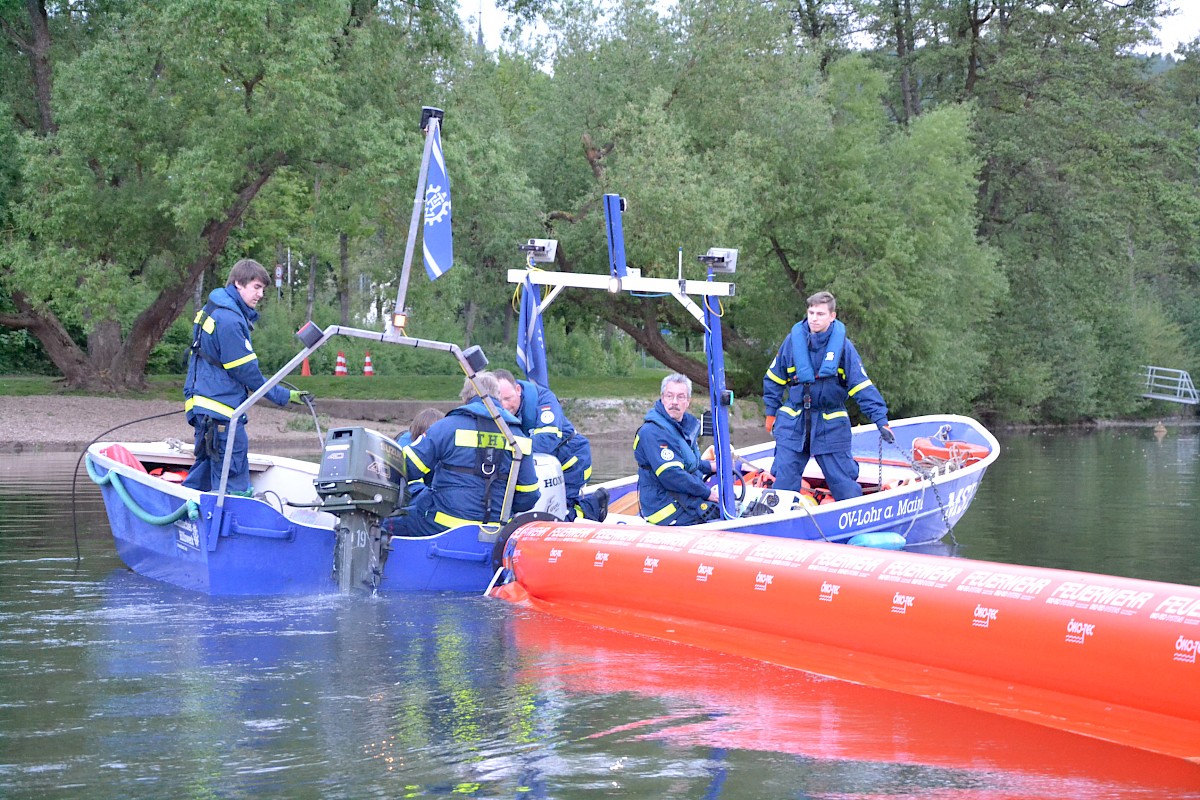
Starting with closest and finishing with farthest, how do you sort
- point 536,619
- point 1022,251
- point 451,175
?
point 536,619, point 451,175, point 1022,251

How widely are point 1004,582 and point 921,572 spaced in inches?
19.5

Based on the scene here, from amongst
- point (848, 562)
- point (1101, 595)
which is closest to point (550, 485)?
point (848, 562)

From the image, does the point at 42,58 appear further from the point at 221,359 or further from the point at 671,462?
the point at 671,462

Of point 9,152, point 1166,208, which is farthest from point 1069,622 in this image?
point 1166,208

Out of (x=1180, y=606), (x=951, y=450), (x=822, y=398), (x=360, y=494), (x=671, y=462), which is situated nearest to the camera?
(x=1180, y=606)

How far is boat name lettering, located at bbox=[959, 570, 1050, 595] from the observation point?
621 cm

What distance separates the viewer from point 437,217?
29.5ft

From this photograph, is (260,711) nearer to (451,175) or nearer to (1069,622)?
(1069,622)

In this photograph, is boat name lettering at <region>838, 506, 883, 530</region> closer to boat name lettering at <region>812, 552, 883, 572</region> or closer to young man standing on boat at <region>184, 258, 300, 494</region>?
boat name lettering at <region>812, 552, 883, 572</region>

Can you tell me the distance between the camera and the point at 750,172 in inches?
1235

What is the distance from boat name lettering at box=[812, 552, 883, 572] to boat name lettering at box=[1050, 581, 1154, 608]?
108cm

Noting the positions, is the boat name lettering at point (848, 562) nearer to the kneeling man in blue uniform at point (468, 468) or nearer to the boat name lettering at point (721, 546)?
the boat name lettering at point (721, 546)

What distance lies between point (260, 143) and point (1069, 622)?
22.2 meters

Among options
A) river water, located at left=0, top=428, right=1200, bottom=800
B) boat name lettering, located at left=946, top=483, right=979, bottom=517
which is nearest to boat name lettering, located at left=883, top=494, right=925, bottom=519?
boat name lettering, located at left=946, top=483, right=979, bottom=517
